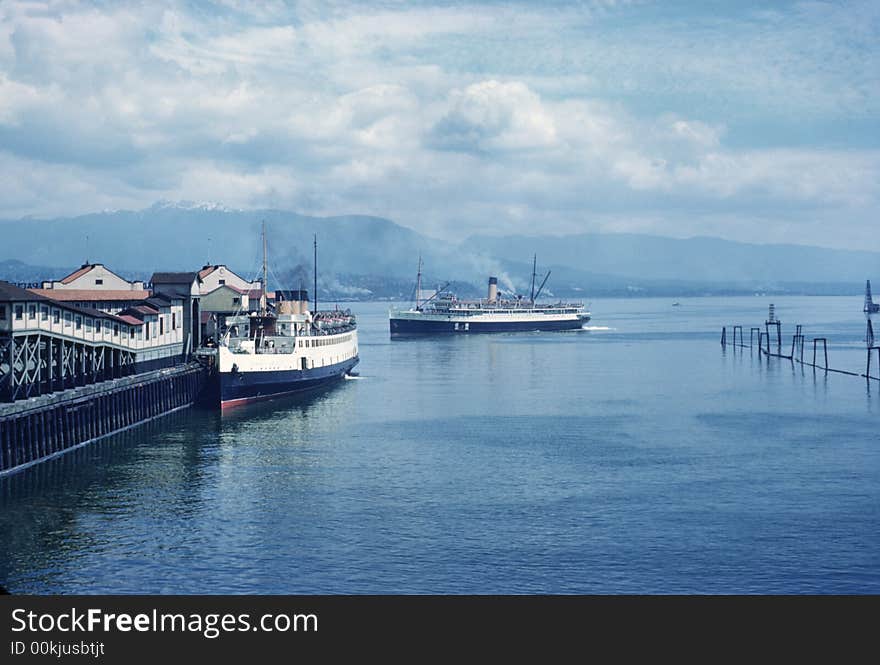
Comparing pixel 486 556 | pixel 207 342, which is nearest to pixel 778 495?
pixel 486 556

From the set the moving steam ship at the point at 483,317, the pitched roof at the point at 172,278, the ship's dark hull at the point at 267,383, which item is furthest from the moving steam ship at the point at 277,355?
the moving steam ship at the point at 483,317

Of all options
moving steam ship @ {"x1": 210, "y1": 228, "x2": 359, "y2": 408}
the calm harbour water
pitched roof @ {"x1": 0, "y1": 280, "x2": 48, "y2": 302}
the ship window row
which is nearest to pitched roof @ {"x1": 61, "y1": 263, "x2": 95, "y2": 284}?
moving steam ship @ {"x1": 210, "y1": 228, "x2": 359, "y2": 408}

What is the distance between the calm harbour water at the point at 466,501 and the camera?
93.4 feet

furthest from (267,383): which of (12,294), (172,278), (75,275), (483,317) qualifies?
(483,317)

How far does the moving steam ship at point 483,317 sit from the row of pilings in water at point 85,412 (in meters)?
102

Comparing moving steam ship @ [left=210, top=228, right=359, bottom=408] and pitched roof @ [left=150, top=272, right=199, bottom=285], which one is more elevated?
pitched roof @ [left=150, top=272, right=199, bottom=285]

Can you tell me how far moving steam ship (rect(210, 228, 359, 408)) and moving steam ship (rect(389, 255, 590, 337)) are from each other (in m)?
82.0

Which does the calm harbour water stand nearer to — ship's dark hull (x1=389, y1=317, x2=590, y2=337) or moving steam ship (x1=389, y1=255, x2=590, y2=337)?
ship's dark hull (x1=389, y1=317, x2=590, y2=337)

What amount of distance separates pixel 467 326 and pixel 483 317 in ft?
15.4

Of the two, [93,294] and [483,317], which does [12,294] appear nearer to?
[93,294]

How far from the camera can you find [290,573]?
2880cm

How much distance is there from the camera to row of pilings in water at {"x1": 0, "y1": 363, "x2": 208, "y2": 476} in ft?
132
